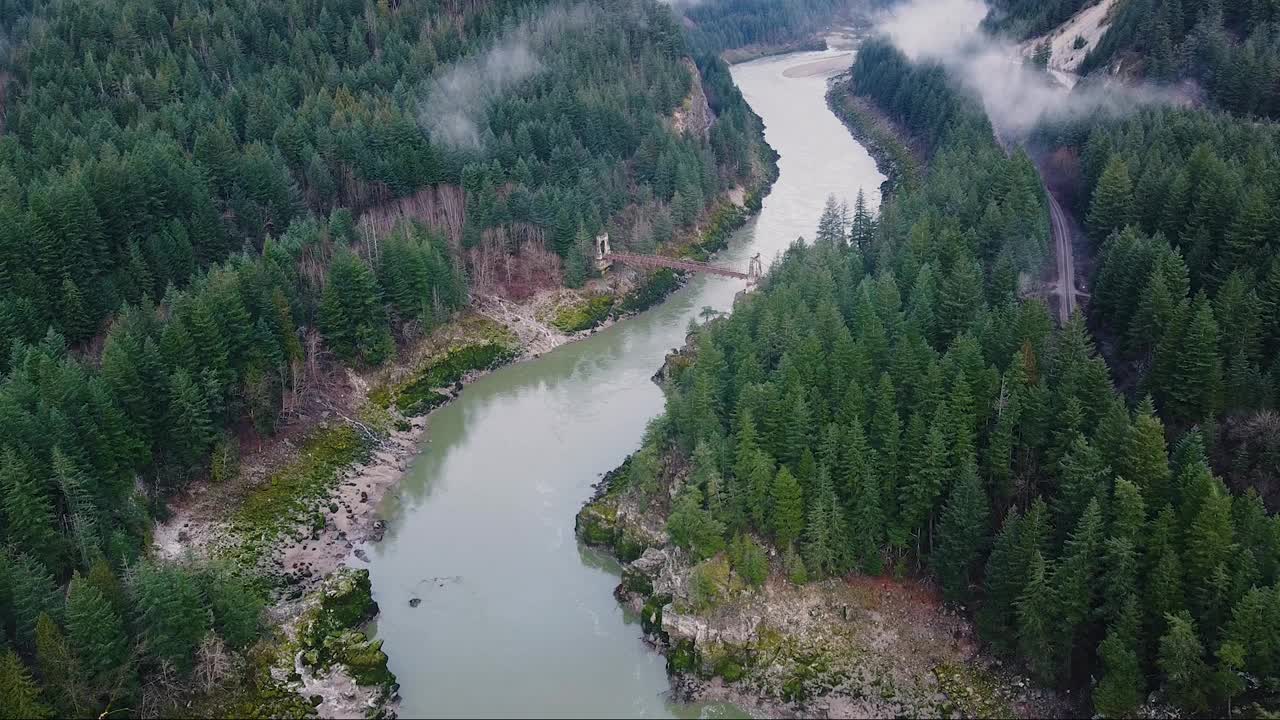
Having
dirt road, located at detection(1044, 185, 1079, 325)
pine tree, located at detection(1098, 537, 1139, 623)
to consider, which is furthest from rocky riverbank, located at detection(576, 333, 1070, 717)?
dirt road, located at detection(1044, 185, 1079, 325)

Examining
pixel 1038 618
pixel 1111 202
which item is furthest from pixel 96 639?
pixel 1111 202

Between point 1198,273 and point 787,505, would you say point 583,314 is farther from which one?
point 1198,273

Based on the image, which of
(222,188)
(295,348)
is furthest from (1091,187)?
(222,188)

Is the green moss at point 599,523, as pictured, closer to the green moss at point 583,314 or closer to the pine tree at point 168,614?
the pine tree at point 168,614

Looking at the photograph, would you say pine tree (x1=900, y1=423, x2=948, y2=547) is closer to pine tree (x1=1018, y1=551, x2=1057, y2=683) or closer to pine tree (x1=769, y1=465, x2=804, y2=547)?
pine tree (x1=769, y1=465, x2=804, y2=547)

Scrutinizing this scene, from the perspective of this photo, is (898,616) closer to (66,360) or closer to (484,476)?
(484,476)

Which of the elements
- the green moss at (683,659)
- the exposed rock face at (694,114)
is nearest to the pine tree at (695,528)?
the green moss at (683,659)
